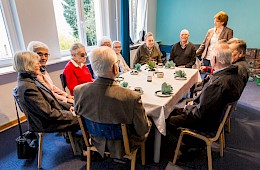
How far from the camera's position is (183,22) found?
5172 millimetres

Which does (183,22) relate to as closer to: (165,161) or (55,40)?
(55,40)

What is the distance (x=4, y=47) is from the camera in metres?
2.58

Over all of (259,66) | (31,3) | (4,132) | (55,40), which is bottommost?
(4,132)

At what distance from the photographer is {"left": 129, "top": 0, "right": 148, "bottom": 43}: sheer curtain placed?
4.73 m

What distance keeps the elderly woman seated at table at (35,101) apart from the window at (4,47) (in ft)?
4.05

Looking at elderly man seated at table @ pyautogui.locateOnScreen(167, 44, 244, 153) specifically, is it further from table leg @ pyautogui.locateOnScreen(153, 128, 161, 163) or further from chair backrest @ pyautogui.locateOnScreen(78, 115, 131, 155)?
chair backrest @ pyautogui.locateOnScreen(78, 115, 131, 155)

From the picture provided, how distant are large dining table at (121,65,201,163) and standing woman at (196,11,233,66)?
3.62ft

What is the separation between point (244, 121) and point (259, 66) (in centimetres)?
261

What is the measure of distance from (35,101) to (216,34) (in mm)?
3137

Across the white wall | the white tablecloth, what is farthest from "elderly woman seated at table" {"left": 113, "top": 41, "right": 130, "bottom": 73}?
the white wall

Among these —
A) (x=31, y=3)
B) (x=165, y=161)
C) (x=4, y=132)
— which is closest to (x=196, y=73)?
(x=165, y=161)

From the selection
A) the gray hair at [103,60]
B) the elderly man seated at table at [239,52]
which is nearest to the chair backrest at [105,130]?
the gray hair at [103,60]

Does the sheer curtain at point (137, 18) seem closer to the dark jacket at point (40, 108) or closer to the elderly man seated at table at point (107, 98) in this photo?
the dark jacket at point (40, 108)

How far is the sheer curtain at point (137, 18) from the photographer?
4727mm
